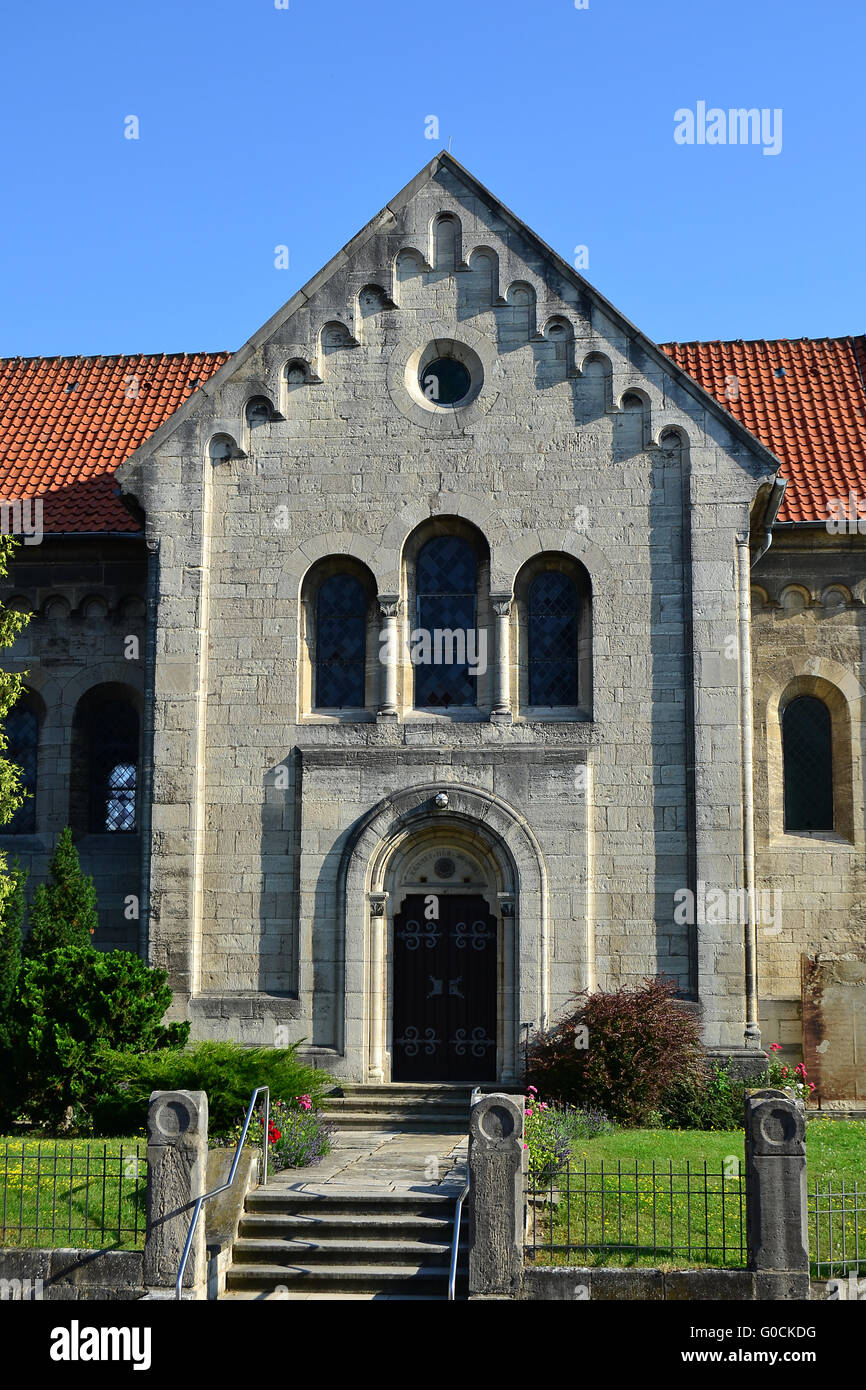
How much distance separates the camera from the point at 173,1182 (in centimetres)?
1321

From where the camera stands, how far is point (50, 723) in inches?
930

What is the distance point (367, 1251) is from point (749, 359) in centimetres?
1776

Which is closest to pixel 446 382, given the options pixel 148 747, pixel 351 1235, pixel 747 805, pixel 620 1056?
pixel 148 747

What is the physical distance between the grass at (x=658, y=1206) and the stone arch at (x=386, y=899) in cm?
341

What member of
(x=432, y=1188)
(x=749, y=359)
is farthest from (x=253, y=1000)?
Result: (x=749, y=359)

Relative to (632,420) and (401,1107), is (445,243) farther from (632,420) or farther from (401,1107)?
(401,1107)

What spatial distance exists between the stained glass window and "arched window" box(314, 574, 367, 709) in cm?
391

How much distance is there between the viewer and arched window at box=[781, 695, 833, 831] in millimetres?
23062

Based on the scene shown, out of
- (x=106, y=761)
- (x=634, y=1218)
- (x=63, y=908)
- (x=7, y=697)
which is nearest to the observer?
(x=634, y=1218)

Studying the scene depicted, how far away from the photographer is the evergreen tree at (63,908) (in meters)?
20.8

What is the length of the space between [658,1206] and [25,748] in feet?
44.0

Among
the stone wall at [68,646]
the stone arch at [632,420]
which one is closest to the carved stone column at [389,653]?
the stone arch at [632,420]

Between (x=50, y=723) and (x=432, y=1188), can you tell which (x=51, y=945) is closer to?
(x=50, y=723)

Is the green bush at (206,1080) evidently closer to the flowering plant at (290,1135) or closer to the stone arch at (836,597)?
the flowering plant at (290,1135)
